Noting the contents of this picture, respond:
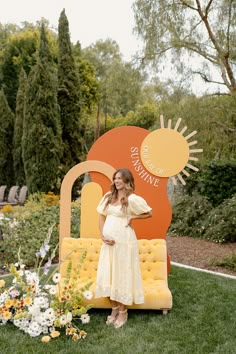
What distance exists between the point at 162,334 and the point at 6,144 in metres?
15.2

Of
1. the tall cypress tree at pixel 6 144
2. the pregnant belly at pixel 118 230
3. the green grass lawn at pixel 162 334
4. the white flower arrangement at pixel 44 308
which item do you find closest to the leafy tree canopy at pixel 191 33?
the green grass lawn at pixel 162 334

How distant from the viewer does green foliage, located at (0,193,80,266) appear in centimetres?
766

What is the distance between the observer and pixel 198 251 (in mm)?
8930

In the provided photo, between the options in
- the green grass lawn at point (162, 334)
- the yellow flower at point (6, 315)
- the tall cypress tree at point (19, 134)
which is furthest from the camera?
the tall cypress tree at point (19, 134)

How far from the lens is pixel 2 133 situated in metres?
18.6

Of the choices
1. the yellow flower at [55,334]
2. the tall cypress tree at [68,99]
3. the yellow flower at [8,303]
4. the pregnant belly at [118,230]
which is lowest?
the yellow flower at [55,334]

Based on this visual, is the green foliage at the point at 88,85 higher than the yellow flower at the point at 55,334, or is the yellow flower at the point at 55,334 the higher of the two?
the green foliage at the point at 88,85

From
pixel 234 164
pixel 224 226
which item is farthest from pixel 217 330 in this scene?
pixel 234 164

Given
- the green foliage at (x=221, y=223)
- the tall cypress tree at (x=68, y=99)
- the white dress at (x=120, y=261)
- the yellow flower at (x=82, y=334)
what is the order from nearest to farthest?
1. the yellow flower at (x=82, y=334)
2. the white dress at (x=120, y=261)
3. the green foliage at (x=221, y=223)
4. the tall cypress tree at (x=68, y=99)

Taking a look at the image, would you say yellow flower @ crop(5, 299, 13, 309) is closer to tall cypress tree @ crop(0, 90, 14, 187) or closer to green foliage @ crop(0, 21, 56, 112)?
tall cypress tree @ crop(0, 90, 14, 187)

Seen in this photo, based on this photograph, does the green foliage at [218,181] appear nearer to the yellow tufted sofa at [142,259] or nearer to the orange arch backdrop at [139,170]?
the orange arch backdrop at [139,170]

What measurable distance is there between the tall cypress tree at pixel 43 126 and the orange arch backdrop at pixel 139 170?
775 cm

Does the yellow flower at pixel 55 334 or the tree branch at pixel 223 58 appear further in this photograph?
the tree branch at pixel 223 58

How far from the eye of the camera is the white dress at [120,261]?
475 centimetres
